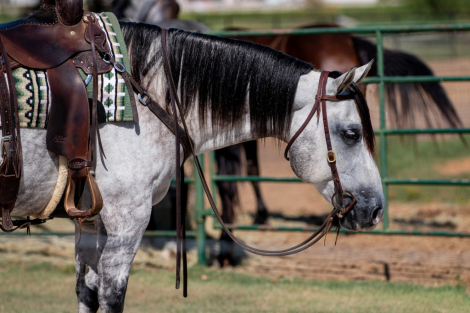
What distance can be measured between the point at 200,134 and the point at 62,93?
66 centimetres

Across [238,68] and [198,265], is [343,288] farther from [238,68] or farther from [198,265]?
[238,68]

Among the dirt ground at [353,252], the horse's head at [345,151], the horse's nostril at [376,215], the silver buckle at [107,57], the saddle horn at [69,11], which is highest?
the saddle horn at [69,11]

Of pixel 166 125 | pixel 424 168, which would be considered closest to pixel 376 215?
pixel 166 125

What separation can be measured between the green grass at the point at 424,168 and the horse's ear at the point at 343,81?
3161 mm

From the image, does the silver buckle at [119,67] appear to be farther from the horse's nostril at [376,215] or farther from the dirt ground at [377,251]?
the dirt ground at [377,251]

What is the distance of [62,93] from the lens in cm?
211

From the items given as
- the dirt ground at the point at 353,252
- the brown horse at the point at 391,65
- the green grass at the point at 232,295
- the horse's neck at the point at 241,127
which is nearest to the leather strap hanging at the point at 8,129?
the horse's neck at the point at 241,127

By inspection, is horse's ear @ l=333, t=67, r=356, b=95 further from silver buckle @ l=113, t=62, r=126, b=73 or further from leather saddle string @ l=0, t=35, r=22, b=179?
leather saddle string @ l=0, t=35, r=22, b=179

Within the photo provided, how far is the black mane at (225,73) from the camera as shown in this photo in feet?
7.73

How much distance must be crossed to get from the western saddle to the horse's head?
756mm

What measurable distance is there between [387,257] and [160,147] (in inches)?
118

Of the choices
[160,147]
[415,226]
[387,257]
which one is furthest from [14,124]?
[415,226]

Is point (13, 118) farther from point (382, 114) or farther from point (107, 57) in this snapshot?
point (382, 114)

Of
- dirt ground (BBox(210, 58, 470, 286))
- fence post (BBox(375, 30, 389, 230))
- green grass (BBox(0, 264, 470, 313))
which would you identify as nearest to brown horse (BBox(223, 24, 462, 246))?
fence post (BBox(375, 30, 389, 230))
